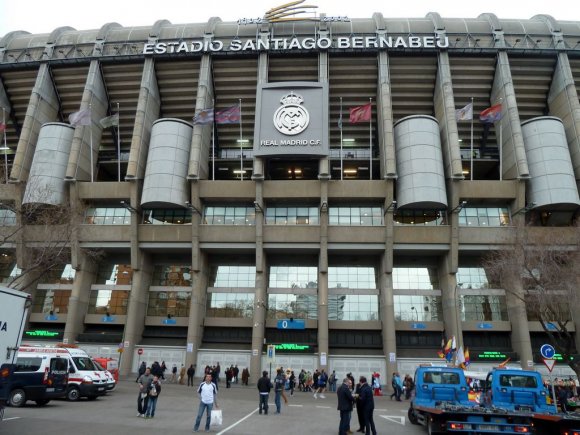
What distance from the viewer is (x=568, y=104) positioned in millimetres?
39719

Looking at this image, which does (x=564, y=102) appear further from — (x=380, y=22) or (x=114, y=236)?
(x=114, y=236)

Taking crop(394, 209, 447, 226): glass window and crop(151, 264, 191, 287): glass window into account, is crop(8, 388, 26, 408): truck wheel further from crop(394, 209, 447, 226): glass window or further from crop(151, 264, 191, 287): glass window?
crop(394, 209, 447, 226): glass window

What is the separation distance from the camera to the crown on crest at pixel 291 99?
39.5 metres

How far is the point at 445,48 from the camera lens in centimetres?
4025

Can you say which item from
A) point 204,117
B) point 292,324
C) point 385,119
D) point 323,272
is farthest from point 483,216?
point 204,117

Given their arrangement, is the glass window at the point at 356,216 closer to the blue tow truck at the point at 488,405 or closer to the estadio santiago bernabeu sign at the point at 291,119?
the estadio santiago bernabeu sign at the point at 291,119

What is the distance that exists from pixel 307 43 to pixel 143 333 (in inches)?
1236

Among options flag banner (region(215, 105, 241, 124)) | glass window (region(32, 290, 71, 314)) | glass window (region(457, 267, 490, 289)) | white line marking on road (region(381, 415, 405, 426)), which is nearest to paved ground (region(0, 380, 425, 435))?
white line marking on road (region(381, 415, 405, 426))

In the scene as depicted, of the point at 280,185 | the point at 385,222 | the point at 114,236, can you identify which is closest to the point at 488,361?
the point at 385,222

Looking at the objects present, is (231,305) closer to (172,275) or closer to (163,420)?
(172,275)

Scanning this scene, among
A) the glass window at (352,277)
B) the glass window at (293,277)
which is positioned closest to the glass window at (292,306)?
the glass window at (293,277)

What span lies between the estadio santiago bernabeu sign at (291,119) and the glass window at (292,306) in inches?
524

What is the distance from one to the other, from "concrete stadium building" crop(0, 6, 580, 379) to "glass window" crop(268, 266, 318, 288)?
0.14 meters

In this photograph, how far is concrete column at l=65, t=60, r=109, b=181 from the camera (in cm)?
→ 3981
